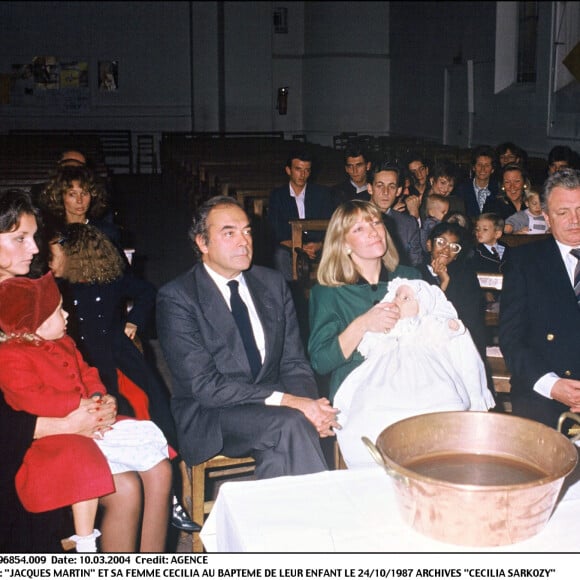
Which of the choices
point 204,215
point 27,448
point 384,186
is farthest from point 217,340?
point 384,186

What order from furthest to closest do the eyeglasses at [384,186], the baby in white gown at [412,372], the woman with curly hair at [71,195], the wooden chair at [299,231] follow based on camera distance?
the wooden chair at [299,231]
the eyeglasses at [384,186]
the woman with curly hair at [71,195]
the baby in white gown at [412,372]

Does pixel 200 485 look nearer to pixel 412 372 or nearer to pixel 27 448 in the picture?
pixel 27 448

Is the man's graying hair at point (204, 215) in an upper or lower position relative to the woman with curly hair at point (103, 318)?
upper

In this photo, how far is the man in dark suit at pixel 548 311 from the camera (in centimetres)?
286

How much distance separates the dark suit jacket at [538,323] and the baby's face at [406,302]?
47 cm

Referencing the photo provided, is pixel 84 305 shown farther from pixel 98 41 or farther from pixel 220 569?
pixel 98 41

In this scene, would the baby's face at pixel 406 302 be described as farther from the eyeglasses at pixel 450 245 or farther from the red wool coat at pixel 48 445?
the eyeglasses at pixel 450 245

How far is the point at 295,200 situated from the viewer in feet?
20.7

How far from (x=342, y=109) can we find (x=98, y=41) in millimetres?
5905

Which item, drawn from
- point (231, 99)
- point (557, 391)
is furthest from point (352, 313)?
point (231, 99)

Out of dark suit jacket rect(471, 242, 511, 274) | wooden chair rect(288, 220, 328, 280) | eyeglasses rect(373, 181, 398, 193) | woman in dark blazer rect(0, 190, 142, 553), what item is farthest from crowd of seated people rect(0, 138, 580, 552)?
wooden chair rect(288, 220, 328, 280)

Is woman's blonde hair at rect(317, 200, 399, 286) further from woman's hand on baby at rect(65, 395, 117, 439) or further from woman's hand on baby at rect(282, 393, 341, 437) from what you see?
woman's hand on baby at rect(65, 395, 117, 439)

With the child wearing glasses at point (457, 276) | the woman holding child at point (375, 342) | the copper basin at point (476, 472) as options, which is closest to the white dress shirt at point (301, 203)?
the child wearing glasses at point (457, 276)

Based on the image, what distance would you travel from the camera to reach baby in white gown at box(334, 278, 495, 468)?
266 centimetres
